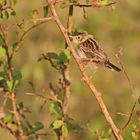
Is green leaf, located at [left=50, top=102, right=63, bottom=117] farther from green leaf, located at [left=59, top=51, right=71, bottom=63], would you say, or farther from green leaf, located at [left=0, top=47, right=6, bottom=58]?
green leaf, located at [left=0, top=47, right=6, bottom=58]

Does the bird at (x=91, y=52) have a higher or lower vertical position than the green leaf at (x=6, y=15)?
lower

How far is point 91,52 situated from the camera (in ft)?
14.8

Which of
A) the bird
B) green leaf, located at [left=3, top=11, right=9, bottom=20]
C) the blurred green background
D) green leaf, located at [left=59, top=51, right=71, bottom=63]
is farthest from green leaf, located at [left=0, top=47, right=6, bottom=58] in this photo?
the blurred green background

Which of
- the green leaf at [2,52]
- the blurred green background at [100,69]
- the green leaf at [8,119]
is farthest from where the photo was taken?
the blurred green background at [100,69]

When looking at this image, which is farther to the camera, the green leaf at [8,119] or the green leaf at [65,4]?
the green leaf at [8,119]

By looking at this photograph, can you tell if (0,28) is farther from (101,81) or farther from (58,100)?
(101,81)

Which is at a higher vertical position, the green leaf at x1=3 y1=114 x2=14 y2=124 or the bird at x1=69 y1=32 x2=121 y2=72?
the bird at x1=69 y1=32 x2=121 y2=72

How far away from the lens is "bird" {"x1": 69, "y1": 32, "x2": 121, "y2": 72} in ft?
14.0

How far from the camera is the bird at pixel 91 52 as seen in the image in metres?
4.27

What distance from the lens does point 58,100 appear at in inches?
161

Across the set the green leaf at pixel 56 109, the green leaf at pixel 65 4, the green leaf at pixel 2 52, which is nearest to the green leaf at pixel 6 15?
the green leaf at pixel 2 52

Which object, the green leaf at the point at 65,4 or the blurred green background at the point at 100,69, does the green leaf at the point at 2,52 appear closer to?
the green leaf at the point at 65,4

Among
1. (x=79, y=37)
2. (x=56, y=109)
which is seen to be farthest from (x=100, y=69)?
(x=56, y=109)

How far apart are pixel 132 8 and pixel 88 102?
1100mm
